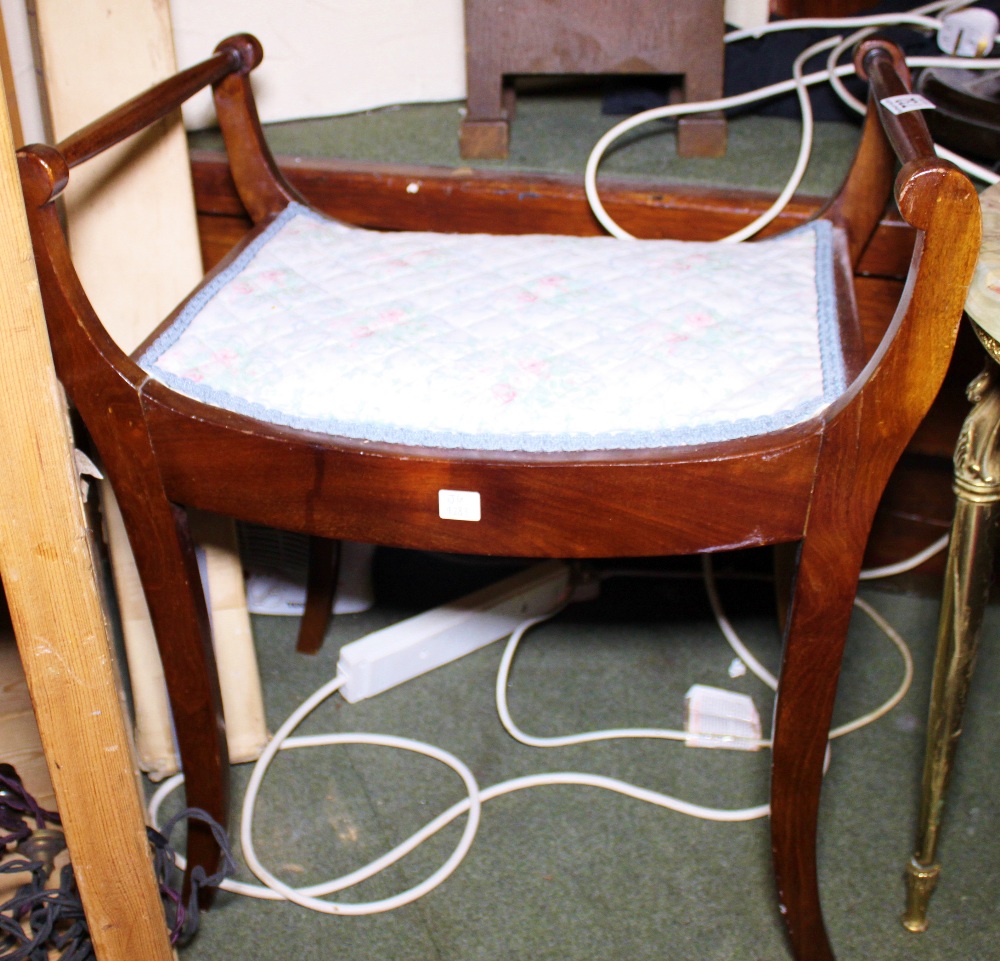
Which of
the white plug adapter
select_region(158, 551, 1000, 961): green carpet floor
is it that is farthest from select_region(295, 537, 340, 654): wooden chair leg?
the white plug adapter

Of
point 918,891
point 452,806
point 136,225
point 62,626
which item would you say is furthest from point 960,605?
point 136,225

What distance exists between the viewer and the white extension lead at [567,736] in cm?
90

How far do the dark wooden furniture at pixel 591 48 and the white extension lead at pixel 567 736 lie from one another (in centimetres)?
3

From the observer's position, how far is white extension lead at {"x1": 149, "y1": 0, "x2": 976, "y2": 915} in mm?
896

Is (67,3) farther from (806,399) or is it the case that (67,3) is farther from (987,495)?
(987,495)

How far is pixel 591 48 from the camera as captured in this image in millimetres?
1085

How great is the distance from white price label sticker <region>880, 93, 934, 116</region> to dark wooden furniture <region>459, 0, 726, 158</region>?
409mm

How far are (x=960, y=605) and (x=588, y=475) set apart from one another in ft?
0.98

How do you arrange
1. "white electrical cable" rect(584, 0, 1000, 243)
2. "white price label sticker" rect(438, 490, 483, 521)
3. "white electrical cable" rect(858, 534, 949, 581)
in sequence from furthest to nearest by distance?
"white electrical cable" rect(858, 534, 949, 581) < "white electrical cable" rect(584, 0, 1000, 243) < "white price label sticker" rect(438, 490, 483, 521)

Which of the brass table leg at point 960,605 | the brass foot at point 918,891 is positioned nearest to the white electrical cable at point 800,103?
the brass table leg at point 960,605

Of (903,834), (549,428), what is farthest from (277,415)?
(903,834)

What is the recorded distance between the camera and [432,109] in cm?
126

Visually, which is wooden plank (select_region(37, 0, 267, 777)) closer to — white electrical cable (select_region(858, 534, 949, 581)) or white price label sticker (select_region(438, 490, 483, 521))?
white price label sticker (select_region(438, 490, 483, 521))

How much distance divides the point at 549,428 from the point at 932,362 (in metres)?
0.21
